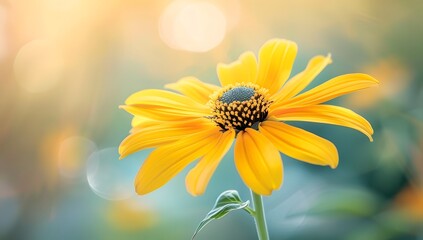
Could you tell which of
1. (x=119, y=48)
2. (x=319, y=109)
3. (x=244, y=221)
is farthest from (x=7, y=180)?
(x=319, y=109)

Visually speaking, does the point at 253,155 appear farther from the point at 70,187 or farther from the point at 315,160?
the point at 70,187

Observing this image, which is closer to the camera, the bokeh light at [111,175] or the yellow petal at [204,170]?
the yellow petal at [204,170]

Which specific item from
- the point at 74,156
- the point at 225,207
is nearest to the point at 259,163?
the point at 225,207

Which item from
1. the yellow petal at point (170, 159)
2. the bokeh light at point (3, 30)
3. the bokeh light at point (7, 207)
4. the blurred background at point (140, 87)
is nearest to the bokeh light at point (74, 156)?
the blurred background at point (140, 87)

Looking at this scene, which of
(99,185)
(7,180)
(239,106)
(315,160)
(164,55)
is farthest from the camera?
(164,55)

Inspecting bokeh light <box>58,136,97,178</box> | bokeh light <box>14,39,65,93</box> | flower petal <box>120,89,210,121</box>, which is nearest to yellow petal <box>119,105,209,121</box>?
flower petal <box>120,89,210,121</box>

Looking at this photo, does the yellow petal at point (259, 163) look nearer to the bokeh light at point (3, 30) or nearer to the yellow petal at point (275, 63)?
the yellow petal at point (275, 63)
